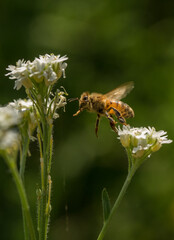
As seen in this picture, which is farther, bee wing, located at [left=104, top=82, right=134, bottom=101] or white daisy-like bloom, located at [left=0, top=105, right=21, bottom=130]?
bee wing, located at [left=104, top=82, right=134, bottom=101]

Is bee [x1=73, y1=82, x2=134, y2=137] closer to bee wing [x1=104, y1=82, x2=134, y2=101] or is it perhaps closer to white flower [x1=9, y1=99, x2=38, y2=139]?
bee wing [x1=104, y1=82, x2=134, y2=101]

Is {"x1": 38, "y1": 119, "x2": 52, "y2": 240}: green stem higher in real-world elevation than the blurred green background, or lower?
lower

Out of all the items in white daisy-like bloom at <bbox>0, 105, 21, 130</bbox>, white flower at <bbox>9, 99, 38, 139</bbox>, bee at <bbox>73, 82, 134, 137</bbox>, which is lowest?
white daisy-like bloom at <bbox>0, 105, 21, 130</bbox>

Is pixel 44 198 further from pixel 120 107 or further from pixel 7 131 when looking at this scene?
pixel 120 107

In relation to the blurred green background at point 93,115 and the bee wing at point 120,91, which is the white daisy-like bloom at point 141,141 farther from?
the blurred green background at point 93,115

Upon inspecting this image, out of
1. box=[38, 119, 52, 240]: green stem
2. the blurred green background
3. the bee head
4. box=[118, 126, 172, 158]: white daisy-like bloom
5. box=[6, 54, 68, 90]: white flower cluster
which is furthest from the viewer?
the blurred green background

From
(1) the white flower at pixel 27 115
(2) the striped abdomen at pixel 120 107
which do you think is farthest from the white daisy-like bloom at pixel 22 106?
(2) the striped abdomen at pixel 120 107

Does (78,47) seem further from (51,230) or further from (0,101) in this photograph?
(51,230)

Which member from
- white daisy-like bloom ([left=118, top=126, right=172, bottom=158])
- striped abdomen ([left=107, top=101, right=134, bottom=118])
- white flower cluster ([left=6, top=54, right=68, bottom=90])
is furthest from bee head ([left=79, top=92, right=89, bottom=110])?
white flower cluster ([left=6, top=54, right=68, bottom=90])

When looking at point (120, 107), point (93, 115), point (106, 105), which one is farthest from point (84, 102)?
point (93, 115)
